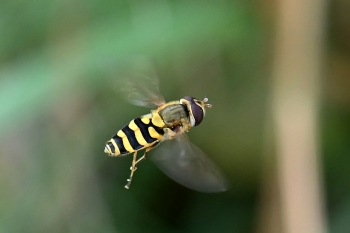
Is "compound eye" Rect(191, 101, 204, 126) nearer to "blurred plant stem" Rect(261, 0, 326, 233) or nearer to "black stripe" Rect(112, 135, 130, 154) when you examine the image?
"black stripe" Rect(112, 135, 130, 154)

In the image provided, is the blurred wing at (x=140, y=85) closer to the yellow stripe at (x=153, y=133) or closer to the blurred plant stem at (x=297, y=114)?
the yellow stripe at (x=153, y=133)

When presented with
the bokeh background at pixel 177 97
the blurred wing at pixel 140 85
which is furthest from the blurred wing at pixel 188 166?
the bokeh background at pixel 177 97

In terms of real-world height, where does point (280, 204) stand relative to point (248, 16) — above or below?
below

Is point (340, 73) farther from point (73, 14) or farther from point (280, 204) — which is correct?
point (73, 14)

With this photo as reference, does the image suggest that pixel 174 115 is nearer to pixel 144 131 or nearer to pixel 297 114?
pixel 144 131

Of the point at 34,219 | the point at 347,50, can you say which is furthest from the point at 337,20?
the point at 34,219

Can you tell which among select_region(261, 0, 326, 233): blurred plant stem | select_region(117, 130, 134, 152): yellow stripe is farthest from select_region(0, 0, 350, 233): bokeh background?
select_region(117, 130, 134, 152): yellow stripe

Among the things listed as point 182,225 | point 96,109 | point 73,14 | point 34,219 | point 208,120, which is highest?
point 73,14
